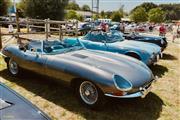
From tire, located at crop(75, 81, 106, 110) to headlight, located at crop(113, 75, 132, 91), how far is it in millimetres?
328

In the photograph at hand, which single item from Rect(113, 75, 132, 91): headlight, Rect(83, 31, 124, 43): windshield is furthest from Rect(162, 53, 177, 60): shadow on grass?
Rect(113, 75, 132, 91): headlight

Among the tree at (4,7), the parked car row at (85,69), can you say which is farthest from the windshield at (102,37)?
the tree at (4,7)

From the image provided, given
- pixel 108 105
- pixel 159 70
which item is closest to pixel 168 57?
pixel 159 70

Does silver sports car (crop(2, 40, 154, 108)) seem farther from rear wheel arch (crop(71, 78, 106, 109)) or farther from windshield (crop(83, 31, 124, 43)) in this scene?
windshield (crop(83, 31, 124, 43))

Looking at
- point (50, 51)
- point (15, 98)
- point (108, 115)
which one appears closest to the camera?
point (15, 98)

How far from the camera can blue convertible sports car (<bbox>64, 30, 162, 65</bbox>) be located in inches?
298

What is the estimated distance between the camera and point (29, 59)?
579 cm

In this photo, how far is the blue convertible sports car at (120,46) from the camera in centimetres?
756

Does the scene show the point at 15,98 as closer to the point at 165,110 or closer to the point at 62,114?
the point at 62,114

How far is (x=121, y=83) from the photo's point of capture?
4383 millimetres

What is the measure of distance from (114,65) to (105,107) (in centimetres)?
84

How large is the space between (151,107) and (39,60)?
8.46ft

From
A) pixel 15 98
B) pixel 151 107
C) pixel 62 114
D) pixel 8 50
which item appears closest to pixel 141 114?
pixel 151 107

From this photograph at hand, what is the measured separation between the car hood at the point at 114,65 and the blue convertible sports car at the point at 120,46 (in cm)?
200
